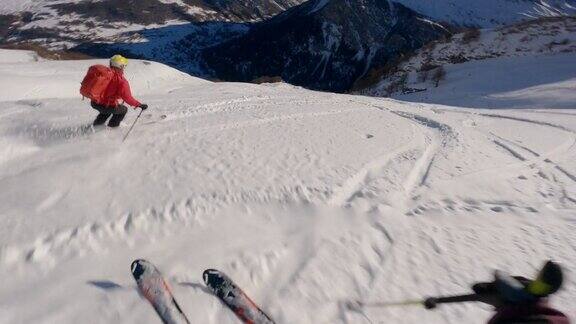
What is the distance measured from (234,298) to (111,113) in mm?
6441

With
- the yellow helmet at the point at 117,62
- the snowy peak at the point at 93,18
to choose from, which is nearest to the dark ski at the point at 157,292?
the yellow helmet at the point at 117,62

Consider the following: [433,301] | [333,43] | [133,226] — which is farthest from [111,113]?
[333,43]

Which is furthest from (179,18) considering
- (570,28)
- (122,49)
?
(570,28)

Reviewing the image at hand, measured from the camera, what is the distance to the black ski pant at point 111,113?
9.32m

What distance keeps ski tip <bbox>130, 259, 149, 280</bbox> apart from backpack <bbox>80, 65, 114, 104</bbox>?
5106mm

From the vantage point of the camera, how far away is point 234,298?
14.8 feet

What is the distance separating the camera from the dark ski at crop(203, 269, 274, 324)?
169 inches

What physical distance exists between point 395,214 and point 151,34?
137 m

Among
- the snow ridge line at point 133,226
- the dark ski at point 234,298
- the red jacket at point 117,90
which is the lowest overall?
the snow ridge line at point 133,226

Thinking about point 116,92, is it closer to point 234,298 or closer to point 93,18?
point 234,298

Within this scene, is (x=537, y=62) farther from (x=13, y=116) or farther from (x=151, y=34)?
(x=151, y=34)

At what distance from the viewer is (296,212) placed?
22.1 feet

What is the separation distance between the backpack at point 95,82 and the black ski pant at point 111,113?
0.38 metres

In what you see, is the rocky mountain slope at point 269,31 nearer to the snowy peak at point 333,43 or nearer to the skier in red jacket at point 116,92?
the snowy peak at point 333,43
